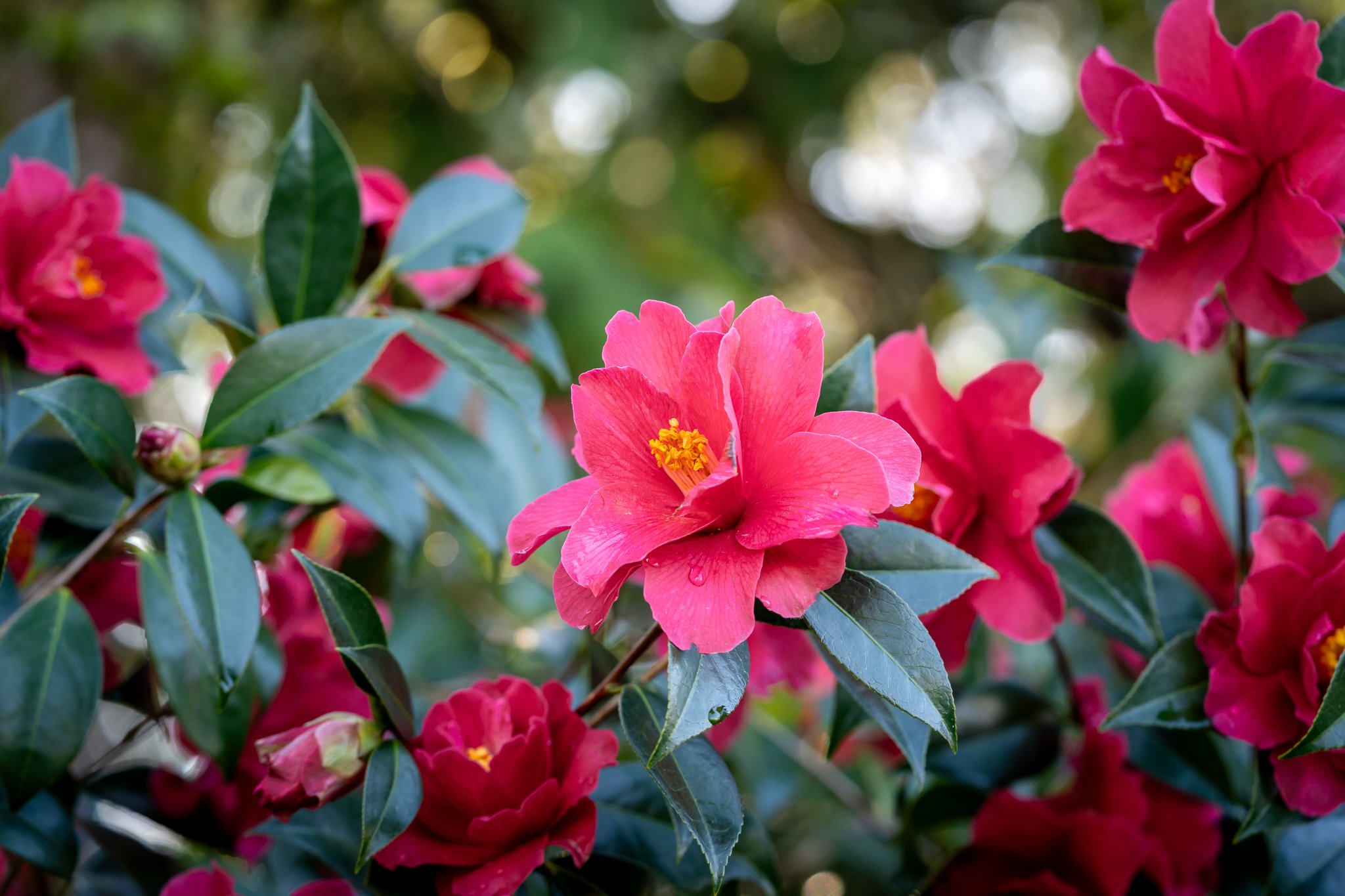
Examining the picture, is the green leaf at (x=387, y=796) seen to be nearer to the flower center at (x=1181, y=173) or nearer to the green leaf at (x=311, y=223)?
the green leaf at (x=311, y=223)

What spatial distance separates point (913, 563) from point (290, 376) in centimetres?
35

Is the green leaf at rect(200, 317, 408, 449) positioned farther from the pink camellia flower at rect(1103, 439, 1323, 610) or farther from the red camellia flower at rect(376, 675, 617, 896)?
→ the pink camellia flower at rect(1103, 439, 1323, 610)

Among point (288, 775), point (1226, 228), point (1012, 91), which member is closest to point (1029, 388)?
point (1226, 228)

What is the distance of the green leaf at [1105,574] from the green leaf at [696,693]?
233 mm

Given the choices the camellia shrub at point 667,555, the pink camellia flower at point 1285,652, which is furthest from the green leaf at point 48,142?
the pink camellia flower at point 1285,652

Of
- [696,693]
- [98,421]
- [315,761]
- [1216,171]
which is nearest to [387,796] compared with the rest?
[315,761]

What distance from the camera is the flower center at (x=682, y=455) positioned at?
1.39ft

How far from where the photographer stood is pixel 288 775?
0.44 meters

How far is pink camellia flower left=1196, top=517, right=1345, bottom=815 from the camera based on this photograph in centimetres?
48

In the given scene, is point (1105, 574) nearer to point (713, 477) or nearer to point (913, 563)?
point (913, 563)

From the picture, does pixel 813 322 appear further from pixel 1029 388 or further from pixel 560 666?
pixel 560 666

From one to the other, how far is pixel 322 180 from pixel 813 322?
0.40 meters

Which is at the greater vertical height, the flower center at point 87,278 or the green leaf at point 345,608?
the flower center at point 87,278

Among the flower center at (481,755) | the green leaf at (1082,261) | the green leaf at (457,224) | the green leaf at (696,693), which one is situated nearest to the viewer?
the green leaf at (696,693)
